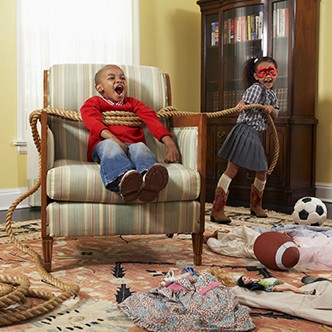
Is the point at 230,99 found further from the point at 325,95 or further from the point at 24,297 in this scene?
the point at 24,297

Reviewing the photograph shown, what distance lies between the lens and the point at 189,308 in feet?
5.44

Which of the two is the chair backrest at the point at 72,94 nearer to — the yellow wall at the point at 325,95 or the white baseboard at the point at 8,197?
the white baseboard at the point at 8,197

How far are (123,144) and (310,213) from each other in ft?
3.89

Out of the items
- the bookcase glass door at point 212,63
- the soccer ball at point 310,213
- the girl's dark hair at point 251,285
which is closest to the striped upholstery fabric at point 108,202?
the girl's dark hair at point 251,285

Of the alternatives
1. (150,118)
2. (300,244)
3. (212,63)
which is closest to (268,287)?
(300,244)

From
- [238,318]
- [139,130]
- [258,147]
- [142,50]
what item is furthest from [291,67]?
[238,318]

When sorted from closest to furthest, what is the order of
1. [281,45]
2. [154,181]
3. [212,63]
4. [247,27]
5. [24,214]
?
[154,181]
[24,214]
[281,45]
[247,27]
[212,63]

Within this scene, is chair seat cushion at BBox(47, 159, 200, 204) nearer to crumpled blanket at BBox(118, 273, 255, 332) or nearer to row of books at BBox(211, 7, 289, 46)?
crumpled blanket at BBox(118, 273, 255, 332)

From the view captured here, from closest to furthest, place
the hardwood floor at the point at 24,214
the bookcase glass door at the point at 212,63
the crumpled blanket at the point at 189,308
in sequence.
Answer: the crumpled blanket at the point at 189,308 < the hardwood floor at the point at 24,214 < the bookcase glass door at the point at 212,63

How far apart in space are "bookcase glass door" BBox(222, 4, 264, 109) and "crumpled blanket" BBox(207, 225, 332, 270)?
194cm

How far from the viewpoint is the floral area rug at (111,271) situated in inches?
65.7

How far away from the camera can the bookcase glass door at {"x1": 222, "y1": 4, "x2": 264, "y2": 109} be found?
4.36m

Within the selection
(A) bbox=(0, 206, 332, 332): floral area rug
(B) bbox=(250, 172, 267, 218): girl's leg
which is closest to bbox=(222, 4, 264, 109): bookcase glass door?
(B) bbox=(250, 172, 267, 218): girl's leg

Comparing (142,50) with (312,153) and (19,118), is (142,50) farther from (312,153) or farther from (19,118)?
(312,153)
